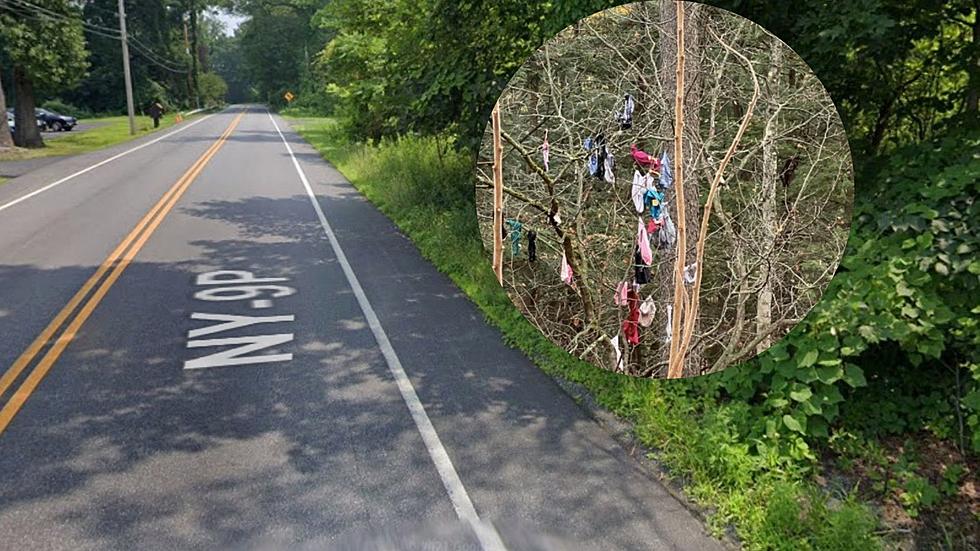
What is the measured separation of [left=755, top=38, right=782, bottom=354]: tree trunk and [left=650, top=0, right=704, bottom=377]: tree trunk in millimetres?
276

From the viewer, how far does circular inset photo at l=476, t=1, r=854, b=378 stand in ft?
9.27

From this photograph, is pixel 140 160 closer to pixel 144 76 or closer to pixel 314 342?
pixel 314 342

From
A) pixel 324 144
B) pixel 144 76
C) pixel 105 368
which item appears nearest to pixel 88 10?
pixel 144 76

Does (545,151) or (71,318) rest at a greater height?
(545,151)

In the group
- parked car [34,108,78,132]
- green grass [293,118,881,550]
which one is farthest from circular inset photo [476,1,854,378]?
parked car [34,108,78,132]

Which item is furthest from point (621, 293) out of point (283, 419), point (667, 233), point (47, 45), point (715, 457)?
point (47, 45)

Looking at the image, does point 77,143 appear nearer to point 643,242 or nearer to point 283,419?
point 283,419

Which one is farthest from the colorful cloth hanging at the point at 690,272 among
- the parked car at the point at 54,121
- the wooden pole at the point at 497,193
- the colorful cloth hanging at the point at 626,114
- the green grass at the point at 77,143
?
the parked car at the point at 54,121

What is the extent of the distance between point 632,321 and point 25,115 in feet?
98.2

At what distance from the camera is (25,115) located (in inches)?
1008

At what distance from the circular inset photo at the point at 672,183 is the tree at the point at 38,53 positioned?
26787 millimetres

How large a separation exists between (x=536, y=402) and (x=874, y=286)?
235 centimetres

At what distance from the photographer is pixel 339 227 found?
1150 cm

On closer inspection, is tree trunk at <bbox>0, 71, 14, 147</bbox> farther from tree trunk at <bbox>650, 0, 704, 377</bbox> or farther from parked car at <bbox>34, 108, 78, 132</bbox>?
tree trunk at <bbox>650, 0, 704, 377</bbox>
